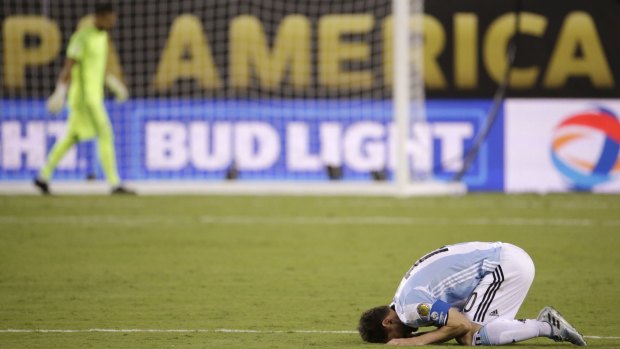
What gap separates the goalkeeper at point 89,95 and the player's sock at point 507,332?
421 inches

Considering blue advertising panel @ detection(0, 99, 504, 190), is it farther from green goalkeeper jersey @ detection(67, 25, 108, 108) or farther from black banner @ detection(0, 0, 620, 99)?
green goalkeeper jersey @ detection(67, 25, 108, 108)

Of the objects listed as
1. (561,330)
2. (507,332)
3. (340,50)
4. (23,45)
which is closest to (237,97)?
(340,50)

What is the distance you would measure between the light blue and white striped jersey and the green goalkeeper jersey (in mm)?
10729

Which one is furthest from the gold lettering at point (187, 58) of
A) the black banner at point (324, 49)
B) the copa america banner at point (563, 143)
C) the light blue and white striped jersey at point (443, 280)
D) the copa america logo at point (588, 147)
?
the light blue and white striped jersey at point (443, 280)

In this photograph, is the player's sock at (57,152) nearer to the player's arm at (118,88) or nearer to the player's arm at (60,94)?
the player's arm at (60,94)

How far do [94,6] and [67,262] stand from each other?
27.2 feet

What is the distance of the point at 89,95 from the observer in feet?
59.6

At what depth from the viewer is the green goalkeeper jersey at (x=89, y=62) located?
18094mm

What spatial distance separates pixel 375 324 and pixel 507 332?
2.51 ft

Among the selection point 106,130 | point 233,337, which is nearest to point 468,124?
point 106,130

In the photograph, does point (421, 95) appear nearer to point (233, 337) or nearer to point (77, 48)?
point (77, 48)

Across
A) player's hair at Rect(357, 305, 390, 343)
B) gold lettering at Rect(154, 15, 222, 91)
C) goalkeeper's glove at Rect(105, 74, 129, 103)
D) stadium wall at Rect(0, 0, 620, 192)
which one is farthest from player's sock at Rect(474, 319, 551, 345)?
gold lettering at Rect(154, 15, 222, 91)

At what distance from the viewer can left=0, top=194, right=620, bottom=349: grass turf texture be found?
916cm

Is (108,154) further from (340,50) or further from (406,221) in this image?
(406,221)
